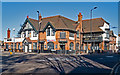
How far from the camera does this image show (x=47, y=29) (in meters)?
31.0

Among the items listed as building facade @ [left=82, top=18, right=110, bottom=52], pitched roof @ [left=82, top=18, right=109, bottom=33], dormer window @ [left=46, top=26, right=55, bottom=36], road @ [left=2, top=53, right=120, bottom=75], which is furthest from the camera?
pitched roof @ [left=82, top=18, right=109, bottom=33]

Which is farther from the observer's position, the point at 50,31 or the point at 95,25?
the point at 95,25

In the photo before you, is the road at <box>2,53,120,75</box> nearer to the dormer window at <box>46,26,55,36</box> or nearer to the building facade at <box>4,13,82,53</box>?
the building facade at <box>4,13,82,53</box>

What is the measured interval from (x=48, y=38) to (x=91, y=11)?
13036 millimetres

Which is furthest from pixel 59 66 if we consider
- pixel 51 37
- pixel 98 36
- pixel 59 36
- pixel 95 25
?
pixel 95 25

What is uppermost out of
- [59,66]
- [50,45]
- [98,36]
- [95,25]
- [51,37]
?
[95,25]

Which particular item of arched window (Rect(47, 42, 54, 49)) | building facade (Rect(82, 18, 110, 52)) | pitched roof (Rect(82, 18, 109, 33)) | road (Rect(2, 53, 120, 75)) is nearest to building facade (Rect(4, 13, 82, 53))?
arched window (Rect(47, 42, 54, 49))

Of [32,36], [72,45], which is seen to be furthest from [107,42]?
[32,36]

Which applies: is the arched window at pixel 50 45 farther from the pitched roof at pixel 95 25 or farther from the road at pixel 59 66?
the road at pixel 59 66

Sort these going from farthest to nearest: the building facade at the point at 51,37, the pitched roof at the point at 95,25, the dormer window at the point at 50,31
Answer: the pitched roof at the point at 95,25
the dormer window at the point at 50,31
the building facade at the point at 51,37

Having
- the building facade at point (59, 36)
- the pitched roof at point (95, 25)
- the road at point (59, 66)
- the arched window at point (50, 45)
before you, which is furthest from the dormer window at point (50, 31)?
the road at point (59, 66)

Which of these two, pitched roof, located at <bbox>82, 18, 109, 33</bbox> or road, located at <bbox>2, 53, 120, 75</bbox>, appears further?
pitched roof, located at <bbox>82, 18, 109, 33</bbox>

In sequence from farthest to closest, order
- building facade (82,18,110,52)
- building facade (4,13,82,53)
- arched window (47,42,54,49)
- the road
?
building facade (82,18,110,52) → arched window (47,42,54,49) → building facade (4,13,82,53) → the road

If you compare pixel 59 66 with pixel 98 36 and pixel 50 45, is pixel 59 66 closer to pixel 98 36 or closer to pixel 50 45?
pixel 50 45
